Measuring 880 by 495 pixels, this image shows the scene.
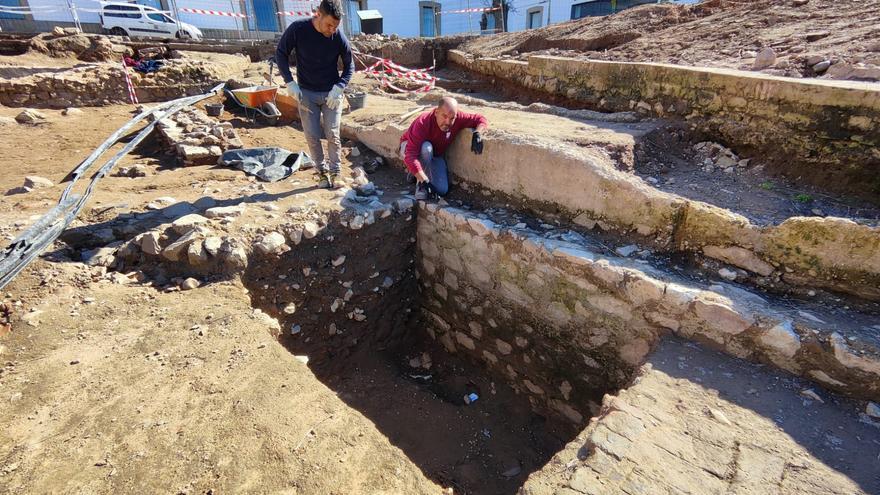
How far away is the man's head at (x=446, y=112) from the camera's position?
12.0 ft

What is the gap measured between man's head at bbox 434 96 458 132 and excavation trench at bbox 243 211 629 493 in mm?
968

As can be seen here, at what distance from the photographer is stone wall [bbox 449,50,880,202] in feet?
9.99

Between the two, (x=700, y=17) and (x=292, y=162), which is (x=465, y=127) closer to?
(x=292, y=162)

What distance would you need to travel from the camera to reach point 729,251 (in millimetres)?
2723

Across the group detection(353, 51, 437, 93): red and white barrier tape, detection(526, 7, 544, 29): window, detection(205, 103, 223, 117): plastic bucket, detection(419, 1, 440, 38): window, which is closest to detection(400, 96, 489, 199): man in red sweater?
detection(205, 103, 223, 117): plastic bucket

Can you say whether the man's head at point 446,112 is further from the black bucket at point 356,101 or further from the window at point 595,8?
the window at point 595,8

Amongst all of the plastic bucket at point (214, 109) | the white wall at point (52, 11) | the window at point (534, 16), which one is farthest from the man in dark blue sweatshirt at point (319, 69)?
the window at point (534, 16)

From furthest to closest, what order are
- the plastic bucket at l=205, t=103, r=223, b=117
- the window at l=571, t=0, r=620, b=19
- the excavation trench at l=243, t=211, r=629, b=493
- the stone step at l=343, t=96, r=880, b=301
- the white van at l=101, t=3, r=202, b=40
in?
the window at l=571, t=0, r=620, b=19
the white van at l=101, t=3, r=202, b=40
the plastic bucket at l=205, t=103, r=223, b=117
the excavation trench at l=243, t=211, r=629, b=493
the stone step at l=343, t=96, r=880, b=301

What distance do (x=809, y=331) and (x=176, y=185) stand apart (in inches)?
193

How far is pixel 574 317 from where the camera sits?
3.17 metres

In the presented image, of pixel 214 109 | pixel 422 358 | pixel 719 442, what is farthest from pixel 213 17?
pixel 719 442

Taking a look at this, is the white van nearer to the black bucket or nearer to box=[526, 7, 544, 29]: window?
the black bucket

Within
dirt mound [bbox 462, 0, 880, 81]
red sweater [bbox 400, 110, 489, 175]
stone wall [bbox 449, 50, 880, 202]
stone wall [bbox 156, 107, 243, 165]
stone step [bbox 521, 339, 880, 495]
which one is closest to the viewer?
stone step [bbox 521, 339, 880, 495]

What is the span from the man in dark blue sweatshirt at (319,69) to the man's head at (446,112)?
89 centimetres
